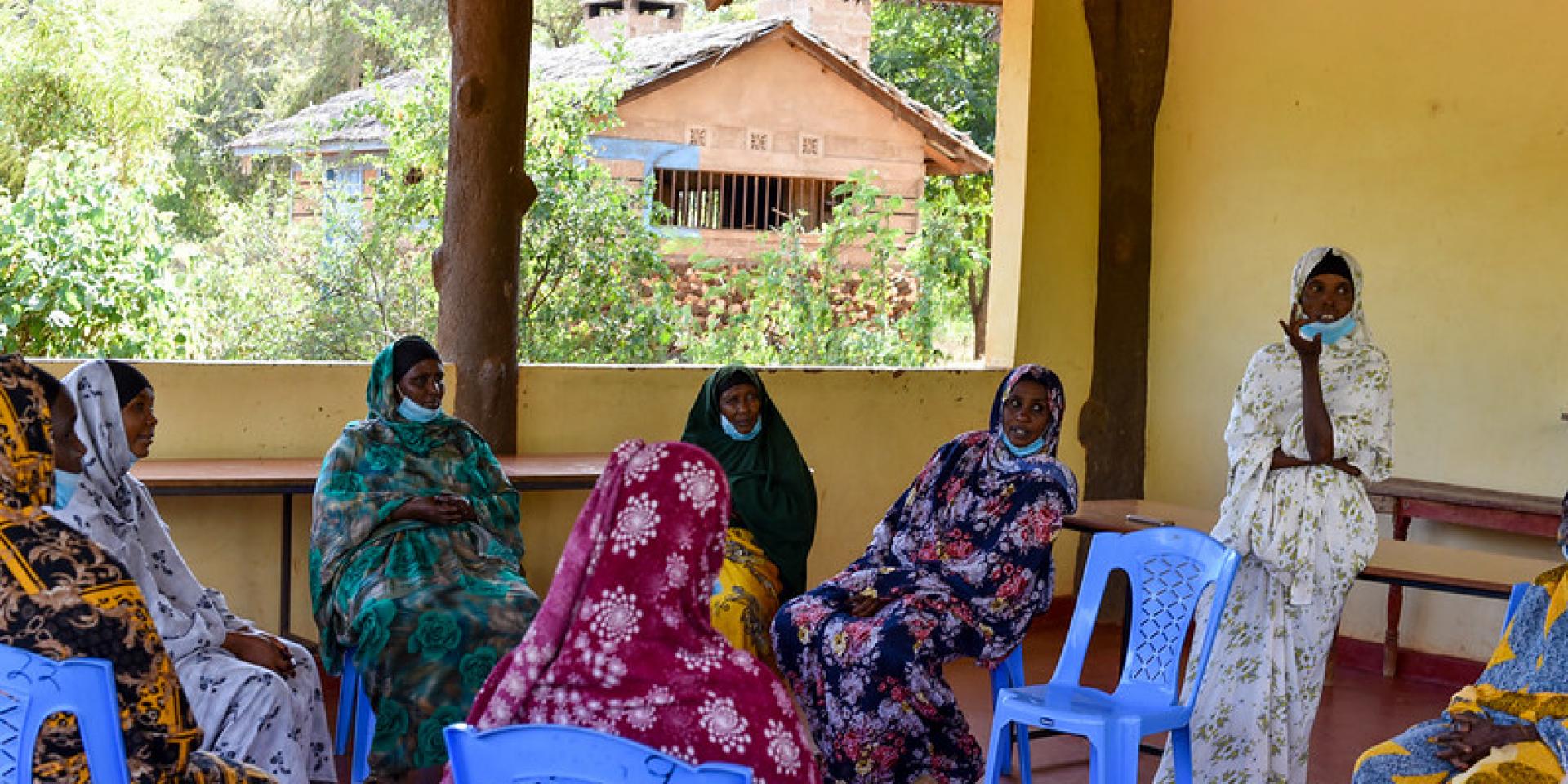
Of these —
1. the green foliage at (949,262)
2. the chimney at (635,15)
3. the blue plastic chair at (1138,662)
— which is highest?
the chimney at (635,15)

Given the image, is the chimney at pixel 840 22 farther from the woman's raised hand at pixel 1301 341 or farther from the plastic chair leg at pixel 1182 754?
the plastic chair leg at pixel 1182 754

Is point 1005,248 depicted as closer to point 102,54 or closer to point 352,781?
point 352,781

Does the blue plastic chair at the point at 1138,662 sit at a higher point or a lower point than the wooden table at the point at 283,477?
lower

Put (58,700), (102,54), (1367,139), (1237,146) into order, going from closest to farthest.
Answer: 1. (58,700)
2. (1367,139)
3. (1237,146)
4. (102,54)

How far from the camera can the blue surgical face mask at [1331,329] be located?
4656 millimetres

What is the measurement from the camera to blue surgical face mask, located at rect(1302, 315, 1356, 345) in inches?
183

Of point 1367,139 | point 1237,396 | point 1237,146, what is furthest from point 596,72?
point 1237,396

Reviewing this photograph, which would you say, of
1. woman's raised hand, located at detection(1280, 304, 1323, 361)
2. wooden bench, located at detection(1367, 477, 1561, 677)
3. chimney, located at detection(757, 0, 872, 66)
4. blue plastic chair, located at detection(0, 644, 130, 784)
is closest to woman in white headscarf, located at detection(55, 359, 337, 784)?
blue plastic chair, located at detection(0, 644, 130, 784)

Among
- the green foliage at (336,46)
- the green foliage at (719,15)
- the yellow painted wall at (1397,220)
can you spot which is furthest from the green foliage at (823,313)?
the green foliage at (719,15)

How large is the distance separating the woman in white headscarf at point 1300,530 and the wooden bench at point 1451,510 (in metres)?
1.91

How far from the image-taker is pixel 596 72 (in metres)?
10.5

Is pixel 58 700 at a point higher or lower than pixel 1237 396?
lower

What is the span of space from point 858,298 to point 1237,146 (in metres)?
2.75

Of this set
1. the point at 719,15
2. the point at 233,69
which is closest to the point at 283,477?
the point at 233,69
